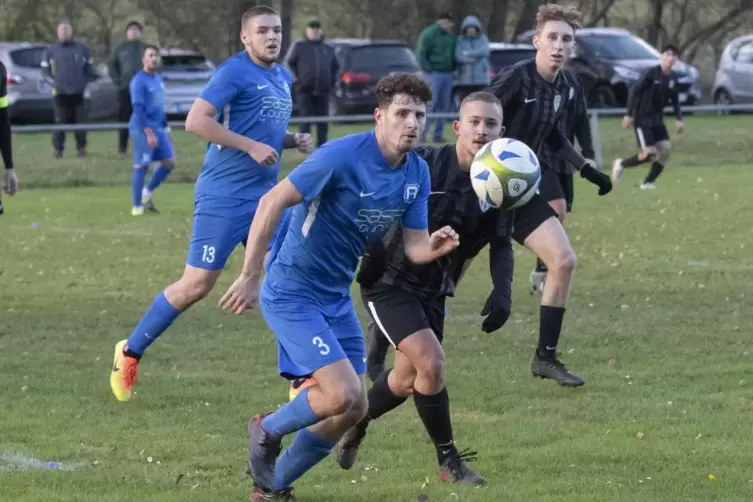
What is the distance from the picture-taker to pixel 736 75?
3014 centimetres

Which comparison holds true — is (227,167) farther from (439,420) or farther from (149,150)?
(149,150)

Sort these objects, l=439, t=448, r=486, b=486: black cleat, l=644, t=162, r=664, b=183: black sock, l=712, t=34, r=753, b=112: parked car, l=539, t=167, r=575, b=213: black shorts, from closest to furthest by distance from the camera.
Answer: l=439, t=448, r=486, b=486: black cleat
l=539, t=167, r=575, b=213: black shorts
l=644, t=162, r=664, b=183: black sock
l=712, t=34, r=753, b=112: parked car

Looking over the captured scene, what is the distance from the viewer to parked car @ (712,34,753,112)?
2986 centimetres

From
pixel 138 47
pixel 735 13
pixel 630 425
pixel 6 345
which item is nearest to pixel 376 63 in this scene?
pixel 138 47

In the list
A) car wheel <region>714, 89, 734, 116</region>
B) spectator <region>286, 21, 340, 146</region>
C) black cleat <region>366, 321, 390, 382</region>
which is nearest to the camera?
black cleat <region>366, 321, 390, 382</region>

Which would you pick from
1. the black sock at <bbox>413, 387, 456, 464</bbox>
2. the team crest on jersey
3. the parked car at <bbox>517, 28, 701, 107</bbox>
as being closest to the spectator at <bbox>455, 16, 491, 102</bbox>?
the parked car at <bbox>517, 28, 701, 107</bbox>

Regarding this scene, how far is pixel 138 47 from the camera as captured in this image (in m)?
23.6

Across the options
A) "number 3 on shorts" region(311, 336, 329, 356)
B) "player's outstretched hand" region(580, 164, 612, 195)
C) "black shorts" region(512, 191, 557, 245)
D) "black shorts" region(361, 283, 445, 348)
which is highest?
"player's outstretched hand" region(580, 164, 612, 195)

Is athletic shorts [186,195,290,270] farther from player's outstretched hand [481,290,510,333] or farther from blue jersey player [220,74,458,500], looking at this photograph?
blue jersey player [220,74,458,500]

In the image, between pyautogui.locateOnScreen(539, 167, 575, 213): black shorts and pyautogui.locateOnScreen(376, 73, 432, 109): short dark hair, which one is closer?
pyautogui.locateOnScreen(376, 73, 432, 109): short dark hair

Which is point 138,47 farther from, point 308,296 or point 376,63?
point 308,296

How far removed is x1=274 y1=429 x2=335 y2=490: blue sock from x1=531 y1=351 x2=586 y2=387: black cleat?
2.61 meters

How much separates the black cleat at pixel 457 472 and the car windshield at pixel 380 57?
2273 centimetres

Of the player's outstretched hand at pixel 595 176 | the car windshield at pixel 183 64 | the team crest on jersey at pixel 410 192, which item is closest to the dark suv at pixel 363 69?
the car windshield at pixel 183 64
